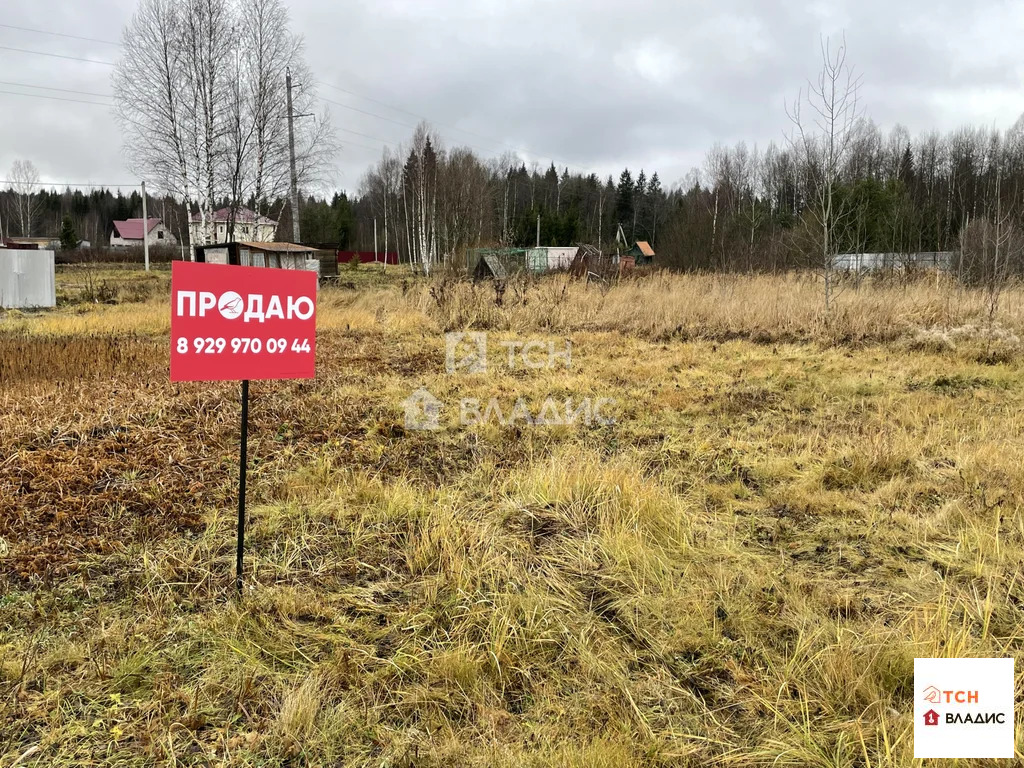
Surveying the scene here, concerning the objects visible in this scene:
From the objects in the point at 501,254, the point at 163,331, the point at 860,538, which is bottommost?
the point at 860,538

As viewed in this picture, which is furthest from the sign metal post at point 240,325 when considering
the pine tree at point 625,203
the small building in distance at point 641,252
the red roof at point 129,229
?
the red roof at point 129,229

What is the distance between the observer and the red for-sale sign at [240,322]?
93.6 inches

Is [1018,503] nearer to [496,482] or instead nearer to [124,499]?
[496,482]

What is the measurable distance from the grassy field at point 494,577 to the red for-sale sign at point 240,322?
97 cm

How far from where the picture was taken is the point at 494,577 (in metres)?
2.69

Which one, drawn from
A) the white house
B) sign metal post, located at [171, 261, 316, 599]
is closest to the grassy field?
sign metal post, located at [171, 261, 316, 599]

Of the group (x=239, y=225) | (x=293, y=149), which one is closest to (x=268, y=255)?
(x=293, y=149)

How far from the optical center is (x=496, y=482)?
3.84 m

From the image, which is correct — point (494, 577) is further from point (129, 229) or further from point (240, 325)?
point (129, 229)

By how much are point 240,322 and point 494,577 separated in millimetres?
1562

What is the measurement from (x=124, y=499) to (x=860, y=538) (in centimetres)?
409

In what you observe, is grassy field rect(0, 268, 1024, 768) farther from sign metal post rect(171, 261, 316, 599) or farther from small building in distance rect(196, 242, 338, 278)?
small building in distance rect(196, 242, 338, 278)

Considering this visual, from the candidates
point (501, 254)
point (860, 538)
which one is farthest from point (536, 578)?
point (501, 254)

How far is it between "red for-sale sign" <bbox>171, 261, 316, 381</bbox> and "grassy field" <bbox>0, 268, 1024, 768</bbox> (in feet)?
3.19
